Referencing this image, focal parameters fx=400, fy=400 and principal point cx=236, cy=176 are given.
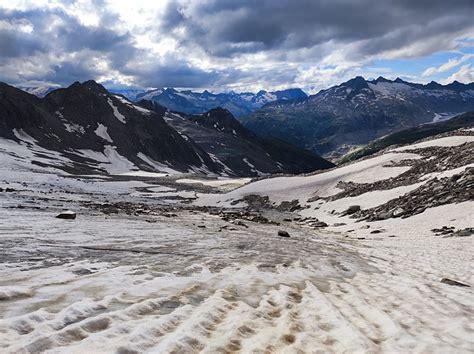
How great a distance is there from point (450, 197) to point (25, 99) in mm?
160793

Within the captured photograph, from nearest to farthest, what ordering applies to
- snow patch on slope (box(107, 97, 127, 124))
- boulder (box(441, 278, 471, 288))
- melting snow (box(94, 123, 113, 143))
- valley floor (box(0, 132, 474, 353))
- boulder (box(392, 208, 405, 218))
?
valley floor (box(0, 132, 474, 353))
boulder (box(441, 278, 471, 288))
boulder (box(392, 208, 405, 218))
melting snow (box(94, 123, 113, 143))
snow patch on slope (box(107, 97, 127, 124))

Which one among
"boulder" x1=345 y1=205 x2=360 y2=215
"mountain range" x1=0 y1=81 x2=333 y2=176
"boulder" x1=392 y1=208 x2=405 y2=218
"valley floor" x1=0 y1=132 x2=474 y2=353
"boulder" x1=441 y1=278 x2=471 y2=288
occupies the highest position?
"mountain range" x1=0 y1=81 x2=333 y2=176

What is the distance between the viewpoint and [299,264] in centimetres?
1425

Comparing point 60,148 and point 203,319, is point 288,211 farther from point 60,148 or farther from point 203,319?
point 60,148

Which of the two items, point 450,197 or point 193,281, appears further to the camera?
point 450,197

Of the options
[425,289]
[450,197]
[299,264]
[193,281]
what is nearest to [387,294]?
[425,289]

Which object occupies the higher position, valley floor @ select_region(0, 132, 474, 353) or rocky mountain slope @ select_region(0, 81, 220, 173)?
rocky mountain slope @ select_region(0, 81, 220, 173)

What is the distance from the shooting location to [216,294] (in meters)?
9.23

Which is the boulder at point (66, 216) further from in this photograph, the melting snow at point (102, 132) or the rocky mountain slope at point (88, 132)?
the melting snow at point (102, 132)

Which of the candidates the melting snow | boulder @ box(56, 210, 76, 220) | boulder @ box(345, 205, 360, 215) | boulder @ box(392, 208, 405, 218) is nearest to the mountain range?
the melting snow

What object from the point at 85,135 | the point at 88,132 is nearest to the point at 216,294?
the point at 85,135

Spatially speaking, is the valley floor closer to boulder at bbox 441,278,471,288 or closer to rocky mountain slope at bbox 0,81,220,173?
boulder at bbox 441,278,471,288

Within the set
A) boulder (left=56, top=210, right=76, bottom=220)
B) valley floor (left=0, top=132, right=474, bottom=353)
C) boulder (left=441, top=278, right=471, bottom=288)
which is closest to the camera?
valley floor (left=0, top=132, right=474, bottom=353)

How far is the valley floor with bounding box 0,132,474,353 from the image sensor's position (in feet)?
20.7
